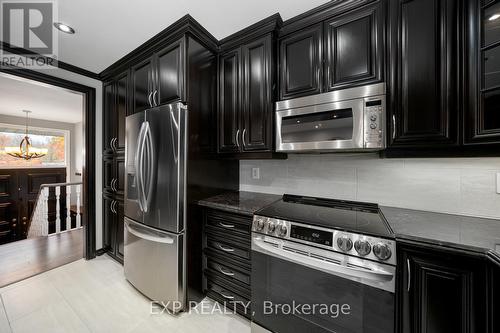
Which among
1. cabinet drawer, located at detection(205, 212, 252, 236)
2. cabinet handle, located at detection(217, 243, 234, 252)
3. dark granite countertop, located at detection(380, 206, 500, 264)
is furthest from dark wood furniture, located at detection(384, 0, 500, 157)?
cabinet handle, located at detection(217, 243, 234, 252)

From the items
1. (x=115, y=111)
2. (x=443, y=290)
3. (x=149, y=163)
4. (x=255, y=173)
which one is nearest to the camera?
(x=443, y=290)

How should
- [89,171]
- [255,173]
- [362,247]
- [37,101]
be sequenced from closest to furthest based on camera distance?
[362,247]
[255,173]
[89,171]
[37,101]

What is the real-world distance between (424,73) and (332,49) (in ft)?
2.00

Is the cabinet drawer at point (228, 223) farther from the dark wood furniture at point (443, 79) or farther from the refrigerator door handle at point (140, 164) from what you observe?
the dark wood furniture at point (443, 79)

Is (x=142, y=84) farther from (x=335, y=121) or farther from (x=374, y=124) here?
(x=374, y=124)

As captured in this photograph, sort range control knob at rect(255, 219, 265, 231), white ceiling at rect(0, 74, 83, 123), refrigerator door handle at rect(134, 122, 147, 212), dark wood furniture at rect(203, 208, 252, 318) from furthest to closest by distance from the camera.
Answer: white ceiling at rect(0, 74, 83, 123) < refrigerator door handle at rect(134, 122, 147, 212) < dark wood furniture at rect(203, 208, 252, 318) < range control knob at rect(255, 219, 265, 231)

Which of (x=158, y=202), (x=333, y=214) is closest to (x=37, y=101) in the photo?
(x=158, y=202)

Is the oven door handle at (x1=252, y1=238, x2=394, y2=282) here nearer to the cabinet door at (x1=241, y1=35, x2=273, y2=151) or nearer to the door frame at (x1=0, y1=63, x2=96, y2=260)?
the cabinet door at (x1=241, y1=35, x2=273, y2=151)

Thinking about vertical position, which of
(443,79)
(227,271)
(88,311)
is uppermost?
(443,79)

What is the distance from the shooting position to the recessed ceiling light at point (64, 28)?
5.56 ft

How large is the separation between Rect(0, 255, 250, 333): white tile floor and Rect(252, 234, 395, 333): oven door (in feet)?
1.49

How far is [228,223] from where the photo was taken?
167 cm

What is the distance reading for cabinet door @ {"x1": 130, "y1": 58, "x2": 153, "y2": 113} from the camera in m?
1.96

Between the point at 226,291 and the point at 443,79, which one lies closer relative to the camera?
the point at 443,79
